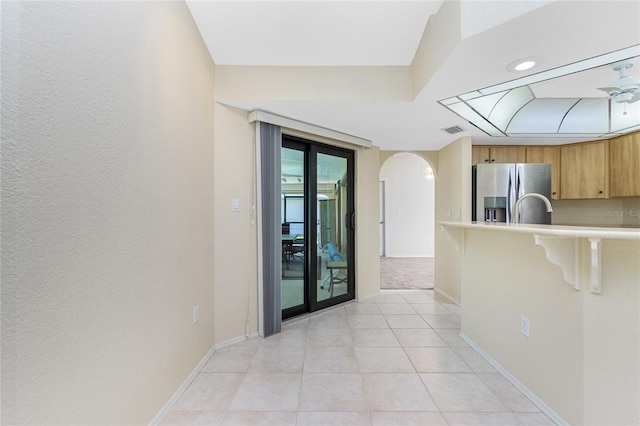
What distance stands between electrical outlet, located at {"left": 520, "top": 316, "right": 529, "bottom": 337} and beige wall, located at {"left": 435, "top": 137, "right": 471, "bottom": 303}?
128 cm

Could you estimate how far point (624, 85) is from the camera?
1.80 metres

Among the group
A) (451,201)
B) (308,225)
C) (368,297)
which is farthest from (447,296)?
(308,225)

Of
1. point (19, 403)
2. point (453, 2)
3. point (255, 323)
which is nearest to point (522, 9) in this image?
point (453, 2)

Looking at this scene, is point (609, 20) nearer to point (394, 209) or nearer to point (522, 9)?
point (522, 9)

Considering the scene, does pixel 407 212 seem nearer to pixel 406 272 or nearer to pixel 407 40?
pixel 406 272

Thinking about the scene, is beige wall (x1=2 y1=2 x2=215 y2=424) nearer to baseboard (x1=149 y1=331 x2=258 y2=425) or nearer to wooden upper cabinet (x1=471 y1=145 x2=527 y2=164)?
baseboard (x1=149 y1=331 x2=258 y2=425)

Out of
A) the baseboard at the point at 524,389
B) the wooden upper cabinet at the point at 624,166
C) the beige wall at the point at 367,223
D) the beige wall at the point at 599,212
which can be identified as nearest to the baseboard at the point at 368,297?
the beige wall at the point at 367,223

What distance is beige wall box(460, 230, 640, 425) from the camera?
4.08ft

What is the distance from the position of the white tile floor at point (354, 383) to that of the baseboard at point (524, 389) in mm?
33

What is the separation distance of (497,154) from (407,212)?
3599 millimetres

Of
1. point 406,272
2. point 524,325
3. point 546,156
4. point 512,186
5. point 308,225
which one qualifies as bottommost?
point 406,272

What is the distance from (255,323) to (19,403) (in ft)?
6.20

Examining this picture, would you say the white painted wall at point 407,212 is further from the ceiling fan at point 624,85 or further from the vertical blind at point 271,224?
the ceiling fan at point 624,85

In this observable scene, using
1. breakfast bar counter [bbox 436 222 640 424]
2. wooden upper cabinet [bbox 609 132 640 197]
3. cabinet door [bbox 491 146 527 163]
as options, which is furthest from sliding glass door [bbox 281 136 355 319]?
wooden upper cabinet [bbox 609 132 640 197]
